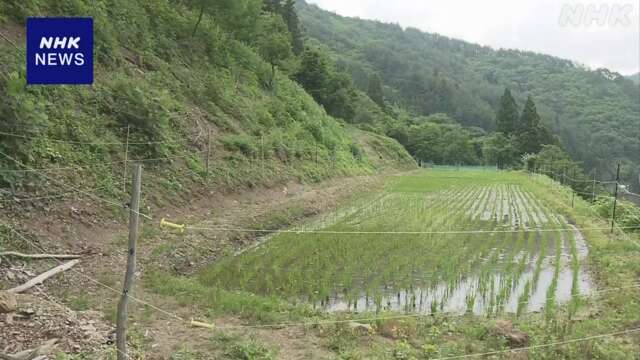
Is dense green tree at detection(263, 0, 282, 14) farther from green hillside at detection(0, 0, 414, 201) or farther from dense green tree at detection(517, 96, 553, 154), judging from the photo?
dense green tree at detection(517, 96, 553, 154)

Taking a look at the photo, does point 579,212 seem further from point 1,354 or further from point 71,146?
point 1,354

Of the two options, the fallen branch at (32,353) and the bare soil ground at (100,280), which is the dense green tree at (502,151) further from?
the fallen branch at (32,353)

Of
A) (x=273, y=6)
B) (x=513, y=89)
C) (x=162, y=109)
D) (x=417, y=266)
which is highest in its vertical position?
(x=513, y=89)

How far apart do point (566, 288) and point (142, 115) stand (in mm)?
10855

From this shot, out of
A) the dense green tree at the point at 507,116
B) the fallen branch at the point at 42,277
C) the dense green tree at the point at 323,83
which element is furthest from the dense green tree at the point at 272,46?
the dense green tree at the point at 507,116

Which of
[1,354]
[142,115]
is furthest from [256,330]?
[142,115]

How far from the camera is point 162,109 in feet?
48.3

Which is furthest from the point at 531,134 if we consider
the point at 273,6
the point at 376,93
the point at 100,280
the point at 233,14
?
the point at 100,280

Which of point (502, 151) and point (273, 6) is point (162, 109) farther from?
point (502, 151)

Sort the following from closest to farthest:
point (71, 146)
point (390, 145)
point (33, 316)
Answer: point (33, 316), point (71, 146), point (390, 145)

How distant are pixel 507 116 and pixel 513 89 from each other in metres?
69.4

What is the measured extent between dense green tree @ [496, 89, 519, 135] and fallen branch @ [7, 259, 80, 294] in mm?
74957

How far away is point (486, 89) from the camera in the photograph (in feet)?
426

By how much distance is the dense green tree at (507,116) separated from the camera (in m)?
75.7
